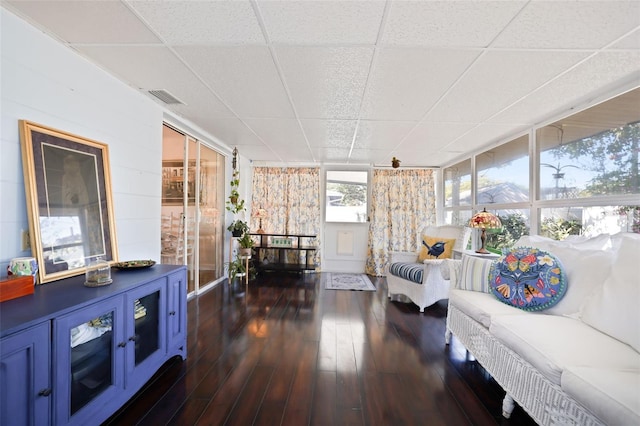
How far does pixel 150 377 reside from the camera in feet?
5.86

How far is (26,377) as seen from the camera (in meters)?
1.07

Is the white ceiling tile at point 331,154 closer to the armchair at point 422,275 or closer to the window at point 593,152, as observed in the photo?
the armchair at point 422,275

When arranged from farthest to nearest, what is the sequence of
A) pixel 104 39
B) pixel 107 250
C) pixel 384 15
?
pixel 107 250 < pixel 104 39 < pixel 384 15

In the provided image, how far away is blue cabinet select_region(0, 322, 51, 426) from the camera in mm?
999

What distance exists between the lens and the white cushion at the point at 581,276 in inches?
67.1

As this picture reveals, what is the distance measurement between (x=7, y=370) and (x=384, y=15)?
2255 mm

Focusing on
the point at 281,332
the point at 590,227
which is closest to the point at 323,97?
the point at 281,332

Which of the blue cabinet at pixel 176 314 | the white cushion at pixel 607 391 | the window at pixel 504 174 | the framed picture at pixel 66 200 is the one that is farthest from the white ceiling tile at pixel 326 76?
the window at pixel 504 174

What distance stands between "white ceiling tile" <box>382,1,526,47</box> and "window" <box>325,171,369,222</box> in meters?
3.87

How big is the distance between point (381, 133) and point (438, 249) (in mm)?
1789

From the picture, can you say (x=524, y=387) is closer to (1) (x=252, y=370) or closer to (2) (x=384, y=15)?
(1) (x=252, y=370)

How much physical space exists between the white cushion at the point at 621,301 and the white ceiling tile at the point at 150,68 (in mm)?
3070

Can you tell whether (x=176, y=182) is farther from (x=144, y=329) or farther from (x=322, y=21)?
(x=322, y=21)

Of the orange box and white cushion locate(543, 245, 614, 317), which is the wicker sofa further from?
the orange box
